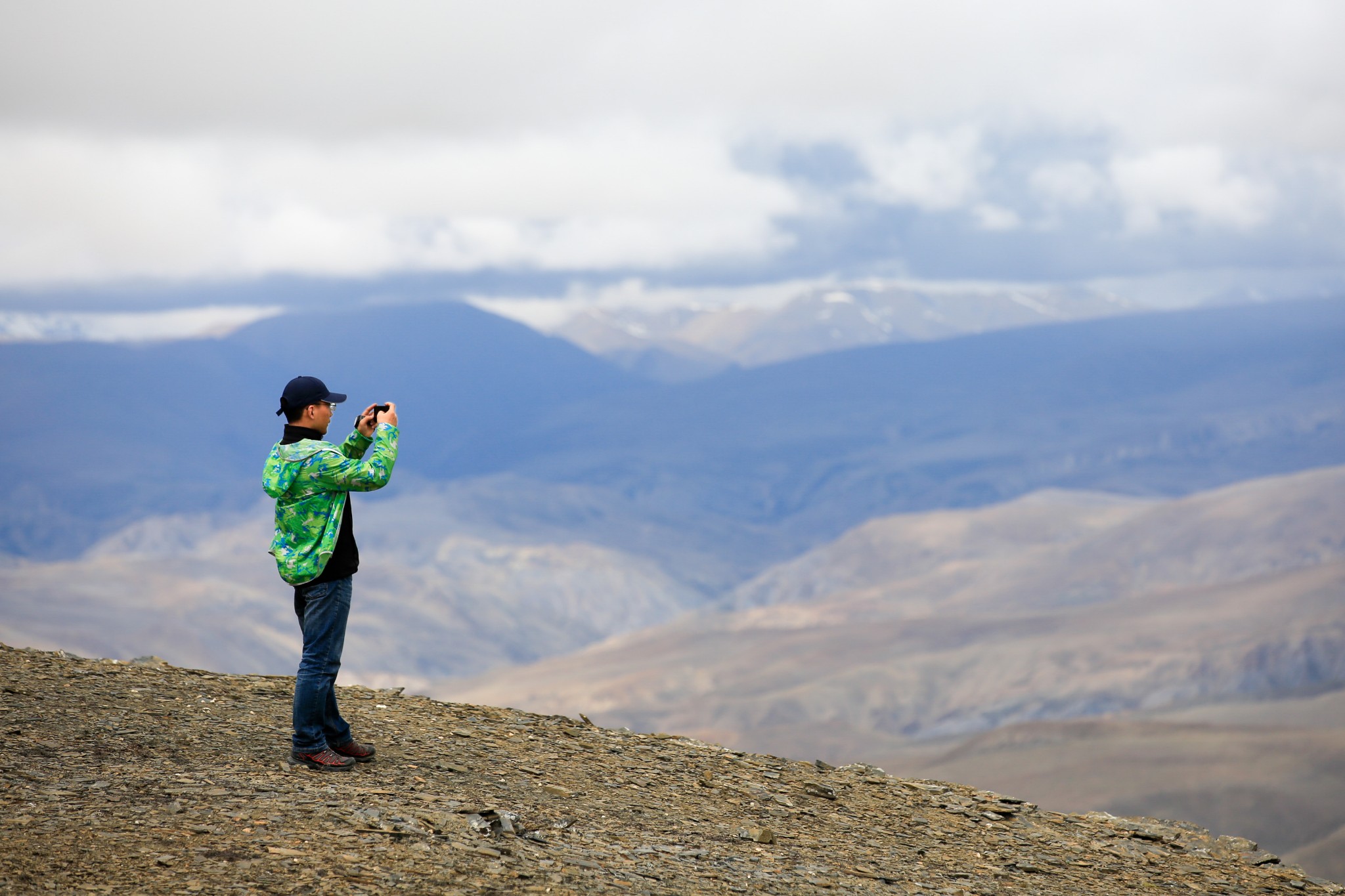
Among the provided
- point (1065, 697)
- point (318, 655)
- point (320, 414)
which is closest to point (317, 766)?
point (318, 655)

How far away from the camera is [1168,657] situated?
156m

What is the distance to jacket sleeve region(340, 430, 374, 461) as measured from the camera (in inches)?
359

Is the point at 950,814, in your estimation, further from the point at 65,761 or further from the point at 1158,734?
the point at 1158,734

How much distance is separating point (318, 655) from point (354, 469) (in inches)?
52.6

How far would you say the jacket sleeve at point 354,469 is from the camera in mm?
8742

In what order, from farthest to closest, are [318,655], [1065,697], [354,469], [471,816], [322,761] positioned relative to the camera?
1. [1065,697]
2. [322,761]
3. [318,655]
4. [471,816]
5. [354,469]

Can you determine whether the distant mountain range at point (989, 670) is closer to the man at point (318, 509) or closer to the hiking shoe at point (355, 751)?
the hiking shoe at point (355, 751)

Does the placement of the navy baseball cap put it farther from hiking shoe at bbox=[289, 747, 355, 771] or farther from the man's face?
hiking shoe at bbox=[289, 747, 355, 771]

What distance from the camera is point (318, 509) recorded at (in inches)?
352

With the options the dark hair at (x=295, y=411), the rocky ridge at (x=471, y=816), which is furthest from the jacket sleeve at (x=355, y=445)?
the rocky ridge at (x=471, y=816)

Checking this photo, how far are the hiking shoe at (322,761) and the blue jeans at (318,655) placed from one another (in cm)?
4

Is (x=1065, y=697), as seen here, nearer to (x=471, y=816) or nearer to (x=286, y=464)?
(x=471, y=816)

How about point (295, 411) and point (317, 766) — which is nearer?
point (295, 411)

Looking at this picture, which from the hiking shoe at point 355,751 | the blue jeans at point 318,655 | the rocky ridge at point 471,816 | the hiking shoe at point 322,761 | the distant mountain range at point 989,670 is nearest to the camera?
the rocky ridge at point 471,816
